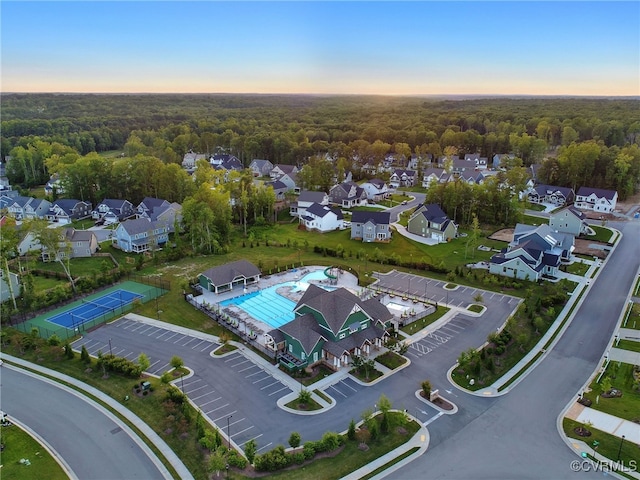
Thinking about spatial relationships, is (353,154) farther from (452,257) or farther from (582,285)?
(582,285)

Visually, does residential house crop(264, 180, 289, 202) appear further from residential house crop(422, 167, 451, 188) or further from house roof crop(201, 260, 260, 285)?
house roof crop(201, 260, 260, 285)

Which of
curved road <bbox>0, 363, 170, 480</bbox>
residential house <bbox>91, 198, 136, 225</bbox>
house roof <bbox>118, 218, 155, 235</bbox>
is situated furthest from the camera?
residential house <bbox>91, 198, 136, 225</bbox>

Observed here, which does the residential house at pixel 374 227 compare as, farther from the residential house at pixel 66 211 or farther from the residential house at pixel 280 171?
the residential house at pixel 66 211

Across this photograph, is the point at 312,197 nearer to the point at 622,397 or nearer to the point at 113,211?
the point at 113,211

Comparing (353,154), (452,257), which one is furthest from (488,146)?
(452,257)

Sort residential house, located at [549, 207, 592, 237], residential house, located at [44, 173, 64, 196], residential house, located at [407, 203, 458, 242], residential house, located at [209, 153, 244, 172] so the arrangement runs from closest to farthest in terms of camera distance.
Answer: residential house, located at [407, 203, 458, 242] → residential house, located at [549, 207, 592, 237] → residential house, located at [44, 173, 64, 196] → residential house, located at [209, 153, 244, 172]

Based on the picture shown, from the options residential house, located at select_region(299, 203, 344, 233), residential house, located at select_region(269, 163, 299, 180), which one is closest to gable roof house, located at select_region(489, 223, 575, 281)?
residential house, located at select_region(299, 203, 344, 233)
